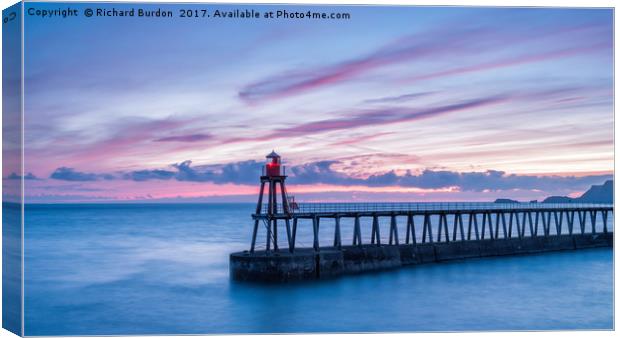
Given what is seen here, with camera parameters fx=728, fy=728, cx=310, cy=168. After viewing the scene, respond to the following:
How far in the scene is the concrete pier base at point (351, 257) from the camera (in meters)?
18.1

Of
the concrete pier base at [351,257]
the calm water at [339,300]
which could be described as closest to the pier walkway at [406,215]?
the concrete pier base at [351,257]

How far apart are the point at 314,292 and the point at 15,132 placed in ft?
28.5

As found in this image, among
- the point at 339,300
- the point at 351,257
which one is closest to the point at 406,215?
the point at 351,257

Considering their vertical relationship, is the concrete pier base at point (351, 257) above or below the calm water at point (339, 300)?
above

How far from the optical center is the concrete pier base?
18.1 m

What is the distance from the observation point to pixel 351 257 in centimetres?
1983

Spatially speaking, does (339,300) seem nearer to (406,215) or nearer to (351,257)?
(351,257)

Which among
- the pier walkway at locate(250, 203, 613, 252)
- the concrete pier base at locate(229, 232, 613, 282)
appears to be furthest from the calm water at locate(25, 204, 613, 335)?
the pier walkway at locate(250, 203, 613, 252)

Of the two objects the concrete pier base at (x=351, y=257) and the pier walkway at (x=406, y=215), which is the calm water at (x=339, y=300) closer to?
the concrete pier base at (x=351, y=257)

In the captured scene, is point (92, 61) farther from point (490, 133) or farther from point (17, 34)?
point (490, 133)

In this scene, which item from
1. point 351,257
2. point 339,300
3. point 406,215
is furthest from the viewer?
point 406,215

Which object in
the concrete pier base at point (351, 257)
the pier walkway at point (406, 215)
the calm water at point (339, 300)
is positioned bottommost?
the calm water at point (339, 300)

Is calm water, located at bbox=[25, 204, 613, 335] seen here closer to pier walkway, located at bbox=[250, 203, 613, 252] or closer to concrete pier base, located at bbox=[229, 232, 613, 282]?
concrete pier base, located at bbox=[229, 232, 613, 282]

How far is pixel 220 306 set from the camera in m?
17.5
